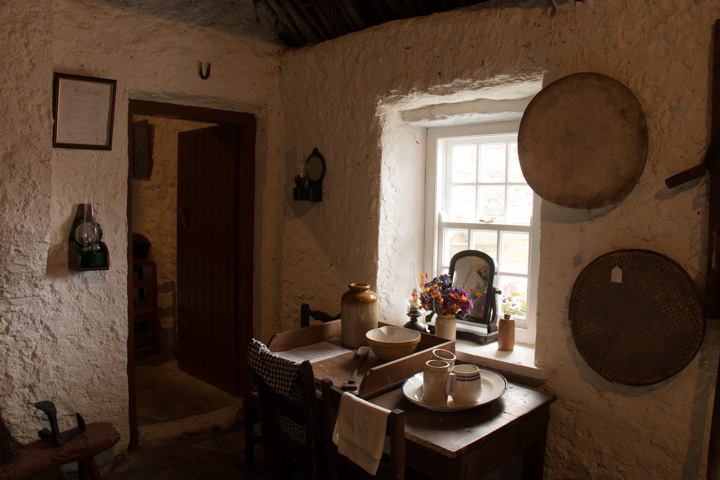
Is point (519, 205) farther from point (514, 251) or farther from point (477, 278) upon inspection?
point (477, 278)

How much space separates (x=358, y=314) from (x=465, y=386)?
785 mm

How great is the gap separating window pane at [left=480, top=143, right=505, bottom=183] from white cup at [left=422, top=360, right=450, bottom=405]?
1.24 metres

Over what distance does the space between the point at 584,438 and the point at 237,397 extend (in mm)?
2182

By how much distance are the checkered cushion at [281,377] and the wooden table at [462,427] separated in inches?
9.1

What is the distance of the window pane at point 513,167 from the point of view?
2697 mm

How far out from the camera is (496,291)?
2.61m

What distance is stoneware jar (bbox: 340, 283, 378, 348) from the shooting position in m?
2.55

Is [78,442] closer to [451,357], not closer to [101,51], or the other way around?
[451,357]

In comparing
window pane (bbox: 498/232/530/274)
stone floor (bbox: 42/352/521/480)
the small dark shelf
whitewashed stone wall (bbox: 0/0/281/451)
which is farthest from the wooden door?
window pane (bbox: 498/232/530/274)

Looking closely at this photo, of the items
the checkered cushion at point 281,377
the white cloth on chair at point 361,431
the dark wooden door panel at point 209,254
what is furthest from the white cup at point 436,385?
the dark wooden door panel at point 209,254

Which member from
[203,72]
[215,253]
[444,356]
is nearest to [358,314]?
[444,356]

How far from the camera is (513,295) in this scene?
2.71 meters

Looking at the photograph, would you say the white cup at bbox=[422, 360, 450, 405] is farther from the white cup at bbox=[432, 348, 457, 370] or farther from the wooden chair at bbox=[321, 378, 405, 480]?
the wooden chair at bbox=[321, 378, 405, 480]

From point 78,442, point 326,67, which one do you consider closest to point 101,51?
point 326,67
